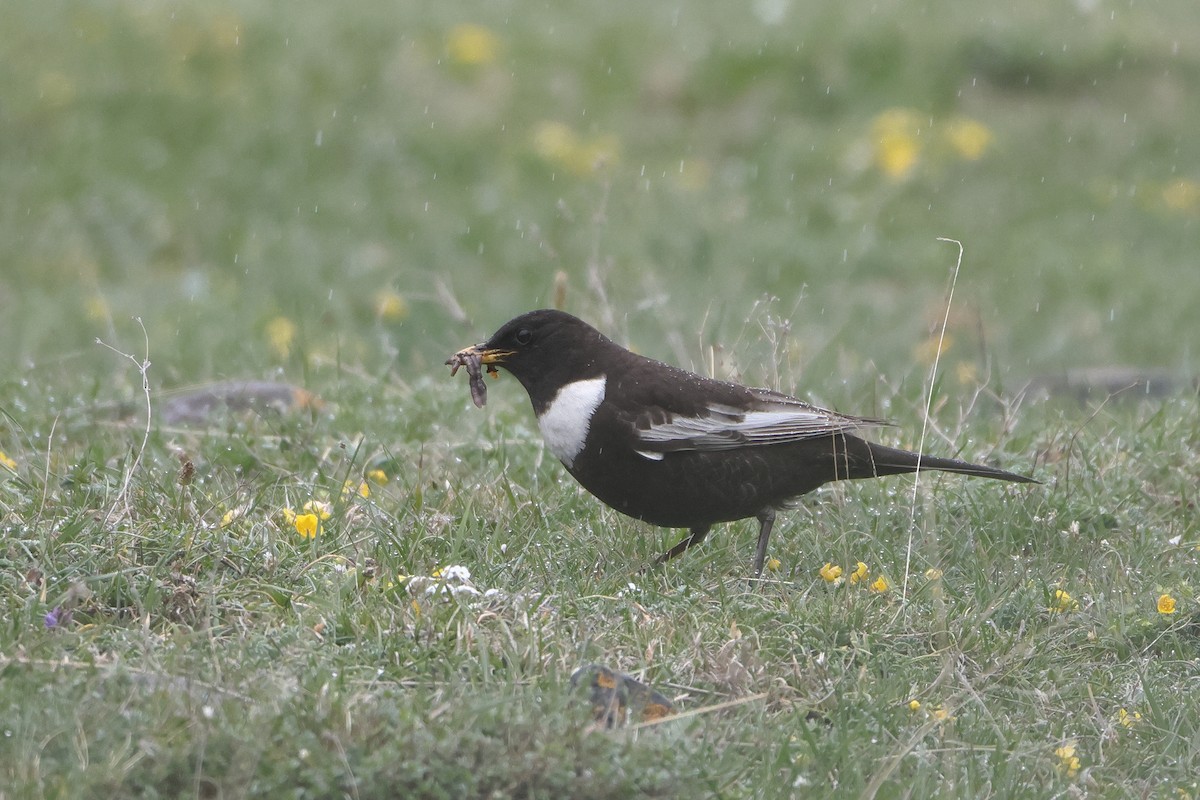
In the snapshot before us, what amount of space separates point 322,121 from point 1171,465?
25.0 ft

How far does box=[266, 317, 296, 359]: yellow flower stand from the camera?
26.7ft

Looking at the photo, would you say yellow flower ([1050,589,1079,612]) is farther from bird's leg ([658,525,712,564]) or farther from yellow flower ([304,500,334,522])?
yellow flower ([304,500,334,522])

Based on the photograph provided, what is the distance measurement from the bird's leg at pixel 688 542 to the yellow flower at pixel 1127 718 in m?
1.46

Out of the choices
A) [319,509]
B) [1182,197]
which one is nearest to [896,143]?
[1182,197]

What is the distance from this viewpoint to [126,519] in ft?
14.8

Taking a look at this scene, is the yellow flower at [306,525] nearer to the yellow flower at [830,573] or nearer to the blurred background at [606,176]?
the yellow flower at [830,573]

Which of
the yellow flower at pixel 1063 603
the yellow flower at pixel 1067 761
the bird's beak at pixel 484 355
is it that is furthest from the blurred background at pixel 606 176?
the yellow flower at pixel 1067 761

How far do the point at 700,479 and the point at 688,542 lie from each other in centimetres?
25

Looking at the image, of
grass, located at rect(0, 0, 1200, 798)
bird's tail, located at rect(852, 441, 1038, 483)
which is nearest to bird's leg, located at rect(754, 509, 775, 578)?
grass, located at rect(0, 0, 1200, 798)

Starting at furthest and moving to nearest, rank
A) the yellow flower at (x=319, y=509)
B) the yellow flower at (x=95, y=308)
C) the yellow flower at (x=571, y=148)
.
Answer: the yellow flower at (x=571, y=148)
the yellow flower at (x=95, y=308)
the yellow flower at (x=319, y=509)

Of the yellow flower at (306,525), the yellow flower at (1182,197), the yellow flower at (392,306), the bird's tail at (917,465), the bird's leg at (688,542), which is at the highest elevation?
the yellow flower at (306,525)

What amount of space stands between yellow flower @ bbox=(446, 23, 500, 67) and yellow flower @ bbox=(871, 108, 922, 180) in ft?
9.99

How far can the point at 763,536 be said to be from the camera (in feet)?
16.6

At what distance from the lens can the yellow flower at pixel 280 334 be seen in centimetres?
815
